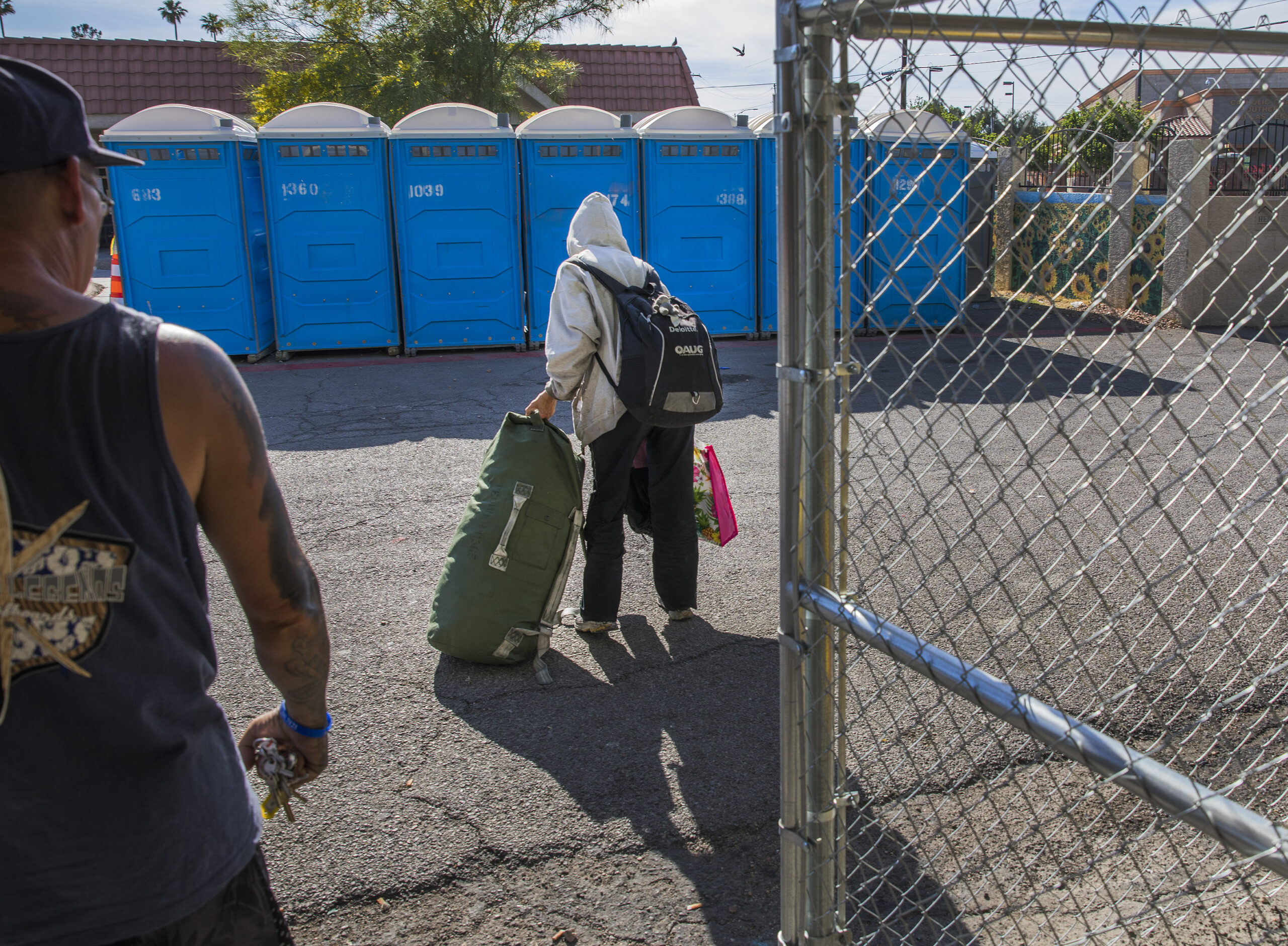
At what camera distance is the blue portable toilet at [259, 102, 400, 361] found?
979cm

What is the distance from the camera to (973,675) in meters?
1.54

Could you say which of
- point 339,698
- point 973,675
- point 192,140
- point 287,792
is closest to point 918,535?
point 339,698

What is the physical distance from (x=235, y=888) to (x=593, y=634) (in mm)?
2619

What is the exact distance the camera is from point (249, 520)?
1.45 m

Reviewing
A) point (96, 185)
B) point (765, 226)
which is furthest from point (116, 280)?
point (96, 185)

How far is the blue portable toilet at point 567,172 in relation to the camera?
996cm

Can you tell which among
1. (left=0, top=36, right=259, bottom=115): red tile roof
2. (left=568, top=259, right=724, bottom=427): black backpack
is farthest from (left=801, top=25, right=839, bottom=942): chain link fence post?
(left=0, top=36, right=259, bottom=115): red tile roof

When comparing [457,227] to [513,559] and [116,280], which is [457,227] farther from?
[513,559]

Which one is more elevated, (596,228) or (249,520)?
(596,228)

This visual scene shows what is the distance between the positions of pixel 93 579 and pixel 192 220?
970cm

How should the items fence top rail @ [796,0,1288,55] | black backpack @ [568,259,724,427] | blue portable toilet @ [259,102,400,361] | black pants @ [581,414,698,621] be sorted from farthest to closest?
blue portable toilet @ [259,102,400,361]
black pants @ [581,414,698,621]
black backpack @ [568,259,724,427]
fence top rail @ [796,0,1288,55]

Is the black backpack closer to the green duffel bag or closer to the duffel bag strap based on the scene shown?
the green duffel bag

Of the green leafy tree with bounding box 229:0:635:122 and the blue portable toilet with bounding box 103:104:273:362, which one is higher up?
the green leafy tree with bounding box 229:0:635:122

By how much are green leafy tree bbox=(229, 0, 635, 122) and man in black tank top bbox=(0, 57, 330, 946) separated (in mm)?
16665
